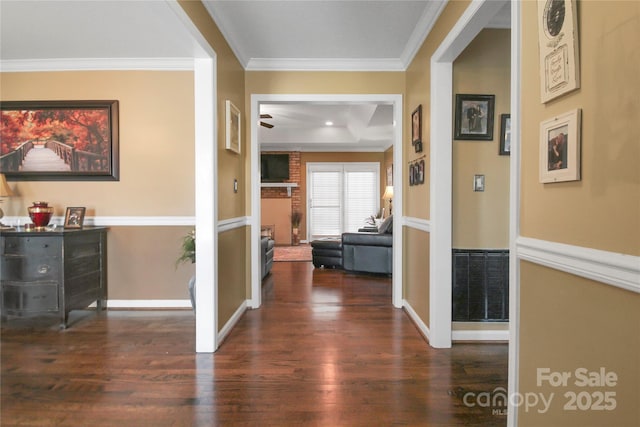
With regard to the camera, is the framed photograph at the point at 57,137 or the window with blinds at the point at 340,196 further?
the window with blinds at the point at 340,196

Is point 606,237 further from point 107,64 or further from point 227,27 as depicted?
point 107,64

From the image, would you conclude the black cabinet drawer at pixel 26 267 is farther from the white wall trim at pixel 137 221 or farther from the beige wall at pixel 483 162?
the beige wall at pixel 483 162

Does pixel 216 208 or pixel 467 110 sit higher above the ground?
pixel 467 110

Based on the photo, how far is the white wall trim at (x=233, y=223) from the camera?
8.63 feet

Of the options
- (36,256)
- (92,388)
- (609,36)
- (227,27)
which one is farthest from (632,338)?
(36,256)

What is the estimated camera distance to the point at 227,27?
2.71 metres

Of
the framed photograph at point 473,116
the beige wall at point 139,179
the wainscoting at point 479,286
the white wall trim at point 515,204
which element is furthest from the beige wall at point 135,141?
the white wall trim at point 515,204

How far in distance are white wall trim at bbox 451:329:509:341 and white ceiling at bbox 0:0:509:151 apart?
2432 millimetres

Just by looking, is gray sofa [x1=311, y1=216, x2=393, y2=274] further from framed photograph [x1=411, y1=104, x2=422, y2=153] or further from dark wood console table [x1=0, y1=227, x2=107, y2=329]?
dark wood console table [x1=0, y1=227, x2=107, y2=329]

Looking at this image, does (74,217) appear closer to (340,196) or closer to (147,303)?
(147,303)

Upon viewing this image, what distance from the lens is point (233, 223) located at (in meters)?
2.96

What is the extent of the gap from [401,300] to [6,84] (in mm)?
4673

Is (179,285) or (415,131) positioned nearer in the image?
(415,131)

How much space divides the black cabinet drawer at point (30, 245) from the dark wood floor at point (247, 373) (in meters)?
0.69
